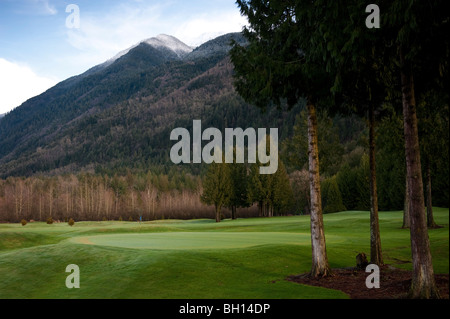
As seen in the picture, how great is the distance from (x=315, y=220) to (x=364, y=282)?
3062 mm

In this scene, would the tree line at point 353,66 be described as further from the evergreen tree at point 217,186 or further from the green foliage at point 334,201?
the green foliage at point 334,201

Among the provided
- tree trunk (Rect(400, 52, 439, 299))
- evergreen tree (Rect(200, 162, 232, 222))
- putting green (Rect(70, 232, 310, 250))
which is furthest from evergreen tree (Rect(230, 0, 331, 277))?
evergreen tree (Rect(200, 162, 232, 222))

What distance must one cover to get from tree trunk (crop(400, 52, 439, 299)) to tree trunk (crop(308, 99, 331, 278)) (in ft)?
14.9

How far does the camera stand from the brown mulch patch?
38.7ft

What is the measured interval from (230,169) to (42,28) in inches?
1696

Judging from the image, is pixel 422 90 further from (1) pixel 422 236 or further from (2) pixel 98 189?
(2) pixel 98 189

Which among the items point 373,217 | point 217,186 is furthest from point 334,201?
point 373,217

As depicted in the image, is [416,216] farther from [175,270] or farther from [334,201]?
[334,201]

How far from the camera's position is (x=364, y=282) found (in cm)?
1446

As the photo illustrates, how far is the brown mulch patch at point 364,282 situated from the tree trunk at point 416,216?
47cm

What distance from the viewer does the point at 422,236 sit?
36.9 feet
